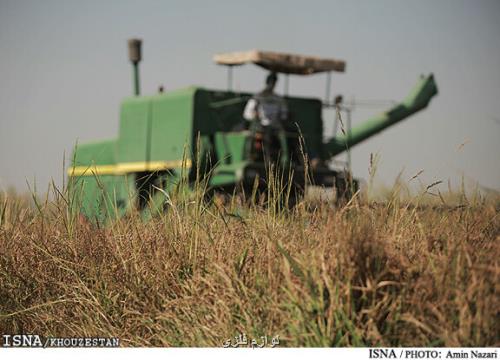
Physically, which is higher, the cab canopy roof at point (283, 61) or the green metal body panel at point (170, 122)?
the cab canopy roof at point (283, 61)

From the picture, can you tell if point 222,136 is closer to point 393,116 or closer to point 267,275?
point 393,116

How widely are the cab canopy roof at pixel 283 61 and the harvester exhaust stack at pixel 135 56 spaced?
231 centimetres

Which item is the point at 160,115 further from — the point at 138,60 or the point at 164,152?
the point at 138,60

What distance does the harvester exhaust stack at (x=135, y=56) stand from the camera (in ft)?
38.1

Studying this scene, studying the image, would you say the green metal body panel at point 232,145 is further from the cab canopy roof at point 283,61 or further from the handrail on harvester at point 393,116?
the handrail on harvester at point 393,116

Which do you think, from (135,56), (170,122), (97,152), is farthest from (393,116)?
(97,152)

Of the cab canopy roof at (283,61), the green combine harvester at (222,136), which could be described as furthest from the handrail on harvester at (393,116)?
the cab canopy roof at (283,61)

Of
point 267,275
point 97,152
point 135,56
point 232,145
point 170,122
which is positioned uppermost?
point 135,56

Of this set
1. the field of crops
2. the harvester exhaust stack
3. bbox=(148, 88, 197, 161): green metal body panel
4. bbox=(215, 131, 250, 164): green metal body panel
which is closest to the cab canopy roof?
bbox=(215, 131, 250, 164): green metal body panel

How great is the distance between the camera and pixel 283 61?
31.1 feet

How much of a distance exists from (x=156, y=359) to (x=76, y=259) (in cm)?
99

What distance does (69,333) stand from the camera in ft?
12.9

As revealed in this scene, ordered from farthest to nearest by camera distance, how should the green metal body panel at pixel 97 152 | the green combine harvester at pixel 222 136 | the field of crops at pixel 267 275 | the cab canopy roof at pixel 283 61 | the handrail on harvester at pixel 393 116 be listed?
the green metal body panel at pixel 97 152, the handrail on harvester at pixel 393 116, the green combine harvester at pixel 222 136, the cab canopy roof at pixel 283 61, the field of crops at pixel 267 275

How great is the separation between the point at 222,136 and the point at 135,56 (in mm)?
2447
